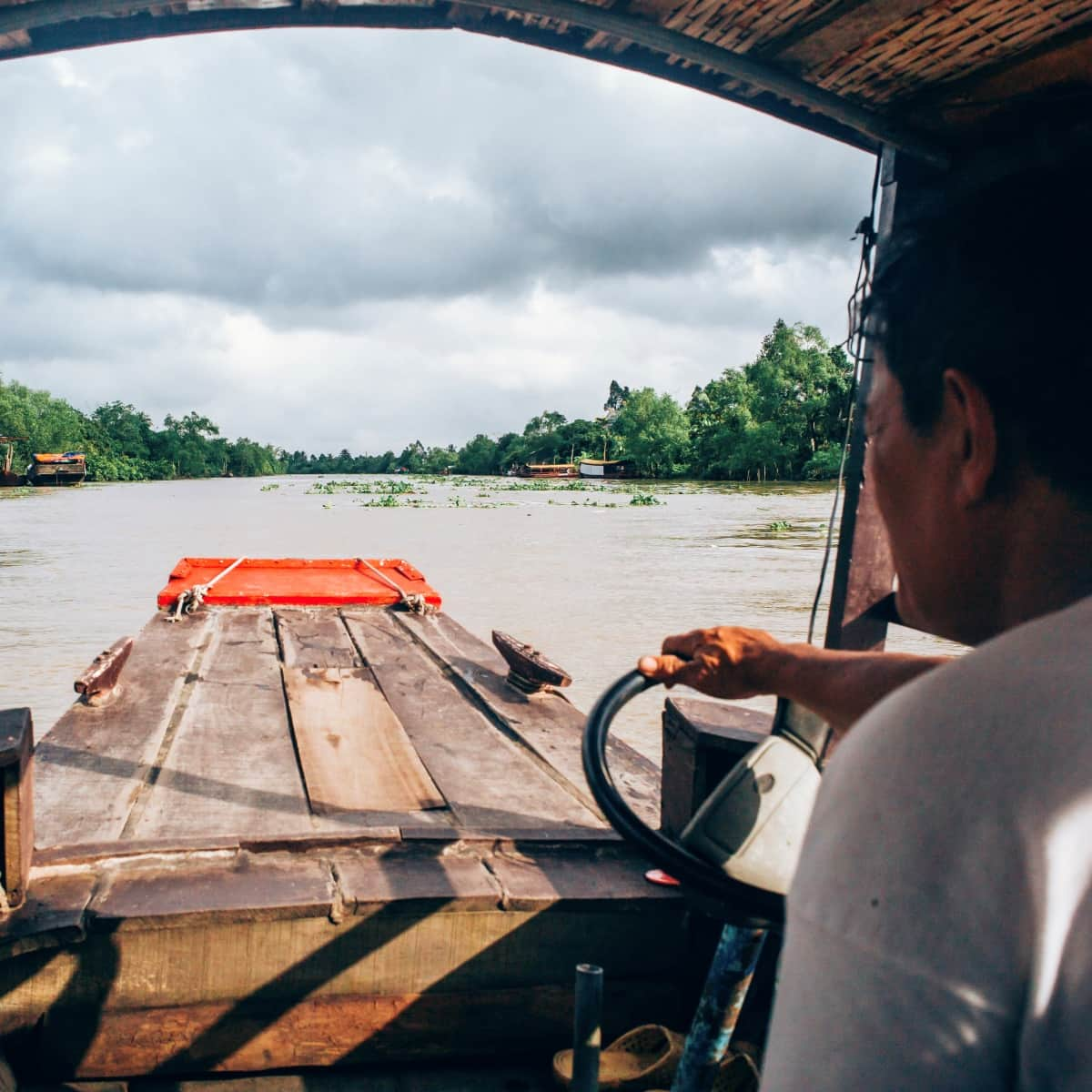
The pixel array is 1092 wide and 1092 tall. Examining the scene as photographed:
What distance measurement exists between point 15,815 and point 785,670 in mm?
1754

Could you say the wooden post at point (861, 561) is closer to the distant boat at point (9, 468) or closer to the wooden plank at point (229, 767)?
the wooden plank at point (229, 767)

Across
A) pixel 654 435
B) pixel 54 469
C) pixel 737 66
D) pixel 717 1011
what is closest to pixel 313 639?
pixel 737 66

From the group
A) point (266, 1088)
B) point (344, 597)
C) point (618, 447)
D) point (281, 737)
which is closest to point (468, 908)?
point (266, 1088)

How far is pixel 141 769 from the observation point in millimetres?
3277

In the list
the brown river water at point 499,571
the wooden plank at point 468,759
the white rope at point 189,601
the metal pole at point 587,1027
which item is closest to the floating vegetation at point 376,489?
the brown river water at point 499,571

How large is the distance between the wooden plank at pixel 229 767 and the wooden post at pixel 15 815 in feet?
1.60

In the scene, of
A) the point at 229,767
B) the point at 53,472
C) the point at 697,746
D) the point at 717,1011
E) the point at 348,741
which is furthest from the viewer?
the point at 53,472

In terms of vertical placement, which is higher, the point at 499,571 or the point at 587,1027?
the point at 587,1027

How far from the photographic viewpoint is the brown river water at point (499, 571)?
8539 millimetres

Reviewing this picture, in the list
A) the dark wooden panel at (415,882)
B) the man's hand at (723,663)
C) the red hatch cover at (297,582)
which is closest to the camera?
the man's hand at (723,663)

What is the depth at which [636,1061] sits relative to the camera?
7.24 feet

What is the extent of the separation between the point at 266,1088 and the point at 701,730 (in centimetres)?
124

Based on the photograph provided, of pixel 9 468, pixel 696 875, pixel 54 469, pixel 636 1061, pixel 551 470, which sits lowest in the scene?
pixel 9 468

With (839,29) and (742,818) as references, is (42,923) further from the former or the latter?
(839,29)
